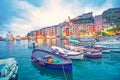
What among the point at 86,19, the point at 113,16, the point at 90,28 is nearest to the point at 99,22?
the point at 113,16

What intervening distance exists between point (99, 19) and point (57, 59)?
124 metres

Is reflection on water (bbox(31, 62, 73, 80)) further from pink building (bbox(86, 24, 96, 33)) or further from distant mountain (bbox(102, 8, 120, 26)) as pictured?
pink building (bbox(86, 24, 96, 33))

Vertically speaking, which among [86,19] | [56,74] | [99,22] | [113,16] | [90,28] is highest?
[86,19]

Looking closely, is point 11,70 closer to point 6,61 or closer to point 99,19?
point 6,61

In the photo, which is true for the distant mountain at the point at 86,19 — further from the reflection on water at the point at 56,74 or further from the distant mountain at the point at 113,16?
the reflection on water at the point at 56,74

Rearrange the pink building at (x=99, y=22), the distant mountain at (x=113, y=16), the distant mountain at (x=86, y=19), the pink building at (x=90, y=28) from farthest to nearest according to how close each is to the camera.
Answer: the distant mountain at (x=86, y=19)
the pink building at (x=90, y=28)
the pink building at (x=99, y=22)
the distant mountain at (x=113, y=16)

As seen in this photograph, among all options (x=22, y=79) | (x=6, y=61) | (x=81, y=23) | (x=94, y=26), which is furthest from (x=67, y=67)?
(x=81, y=23)

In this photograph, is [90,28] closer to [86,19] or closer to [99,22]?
[99,22]

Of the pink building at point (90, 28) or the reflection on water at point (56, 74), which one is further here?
the pink building at point (90, 28)

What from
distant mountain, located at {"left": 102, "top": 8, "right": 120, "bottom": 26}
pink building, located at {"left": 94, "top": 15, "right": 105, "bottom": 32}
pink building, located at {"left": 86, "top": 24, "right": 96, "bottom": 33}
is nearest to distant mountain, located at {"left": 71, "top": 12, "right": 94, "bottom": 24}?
pink building, located at {"left": 86, "top": 24, "right": 96, "bottom": 33}

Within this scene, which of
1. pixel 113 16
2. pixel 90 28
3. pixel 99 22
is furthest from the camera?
pixel 90 28

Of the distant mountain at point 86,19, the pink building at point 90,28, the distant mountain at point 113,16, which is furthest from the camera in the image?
the distant mountain at point 86,19

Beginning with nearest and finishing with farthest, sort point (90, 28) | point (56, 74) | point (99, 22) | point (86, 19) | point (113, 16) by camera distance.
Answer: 1. point (56, 74)
2. point (113, 16)
3. point (99, 22)
4. point (90, 28)
5. point (86, 19)

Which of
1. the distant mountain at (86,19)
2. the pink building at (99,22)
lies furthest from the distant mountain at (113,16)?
the distant mountain at (86,19)
